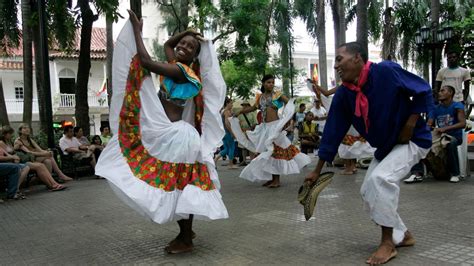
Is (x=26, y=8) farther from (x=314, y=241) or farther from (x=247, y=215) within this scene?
(x=314, y=241)

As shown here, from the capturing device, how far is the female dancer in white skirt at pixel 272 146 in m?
7.45

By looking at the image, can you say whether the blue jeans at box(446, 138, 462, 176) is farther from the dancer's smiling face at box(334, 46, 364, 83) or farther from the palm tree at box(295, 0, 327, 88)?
the palm tree at box(295, 0, 327, 88)

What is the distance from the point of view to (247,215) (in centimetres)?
539

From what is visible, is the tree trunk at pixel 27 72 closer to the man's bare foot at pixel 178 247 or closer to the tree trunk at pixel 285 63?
the man's bare foot at pixel 178 247

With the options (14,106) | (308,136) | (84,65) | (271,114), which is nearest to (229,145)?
(308,136)

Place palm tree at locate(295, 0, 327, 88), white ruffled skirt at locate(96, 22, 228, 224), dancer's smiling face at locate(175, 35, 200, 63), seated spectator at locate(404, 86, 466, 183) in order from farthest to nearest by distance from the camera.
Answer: palm tree at locate(295, 0, 327, 88), seated spectator at locate(404, 86, 466, 183), dancer's smiling face at locate(175, 35, 200, 63), white ruffled skirt at locate(96, 22, 228, 224)

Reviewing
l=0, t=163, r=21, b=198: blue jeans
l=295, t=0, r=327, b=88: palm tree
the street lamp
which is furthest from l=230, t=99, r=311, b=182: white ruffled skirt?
l=295, t=0, r=327, b=88: palm tree

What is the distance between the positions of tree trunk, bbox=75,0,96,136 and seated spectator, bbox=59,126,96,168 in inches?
60.5

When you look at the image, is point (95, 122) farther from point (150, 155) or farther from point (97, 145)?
point (150, 155)

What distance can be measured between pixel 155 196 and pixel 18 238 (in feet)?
6.83

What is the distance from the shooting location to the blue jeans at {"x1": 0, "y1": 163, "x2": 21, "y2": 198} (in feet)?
24.4

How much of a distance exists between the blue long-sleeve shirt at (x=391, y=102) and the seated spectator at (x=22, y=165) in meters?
6.04

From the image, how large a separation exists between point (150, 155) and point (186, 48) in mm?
984

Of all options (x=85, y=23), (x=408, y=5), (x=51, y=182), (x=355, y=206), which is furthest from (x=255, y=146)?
(x=408, y=5)
